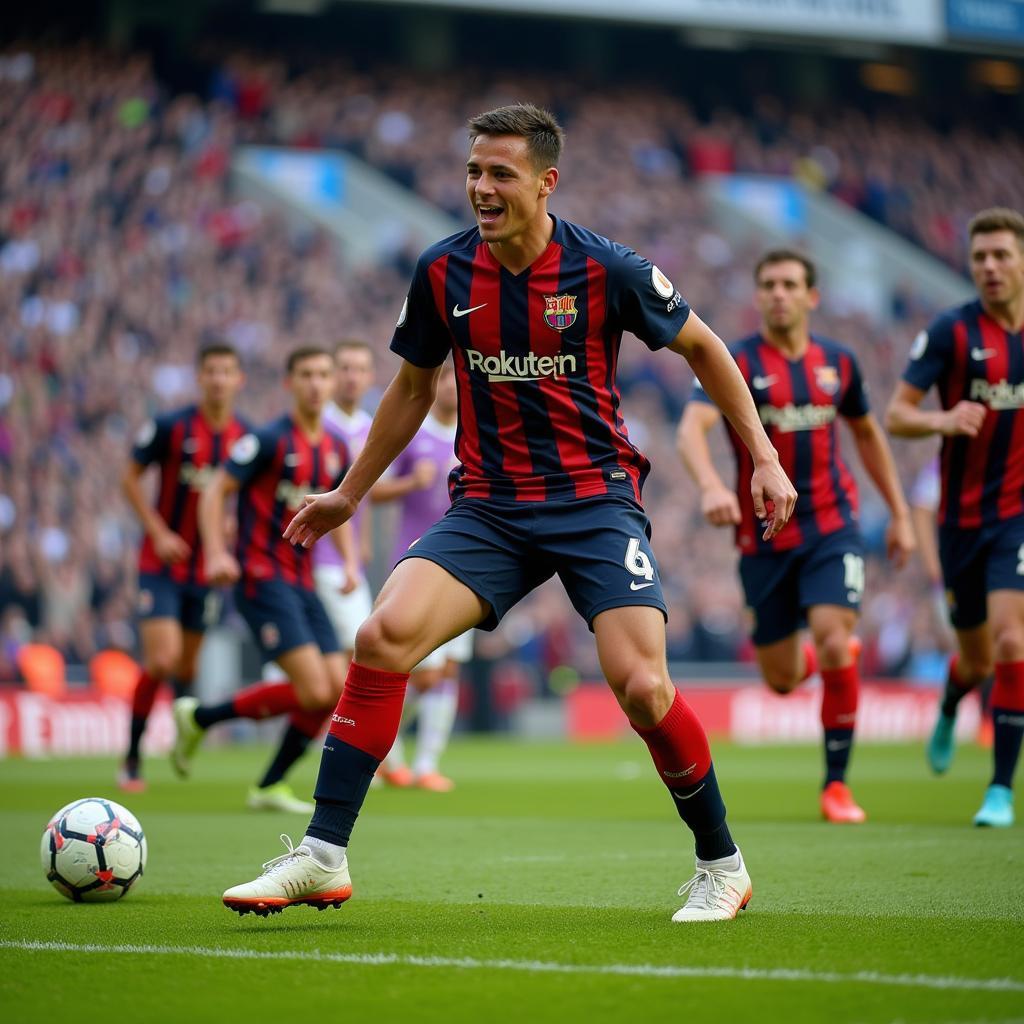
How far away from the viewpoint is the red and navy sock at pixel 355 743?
16.4 feet

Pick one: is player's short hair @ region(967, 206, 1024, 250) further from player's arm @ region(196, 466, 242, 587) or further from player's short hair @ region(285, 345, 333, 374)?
player's arm @ region(196, 466, 242, 587)

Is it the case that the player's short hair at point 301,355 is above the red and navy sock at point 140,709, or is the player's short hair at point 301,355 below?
above

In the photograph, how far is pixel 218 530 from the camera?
33.7 feet

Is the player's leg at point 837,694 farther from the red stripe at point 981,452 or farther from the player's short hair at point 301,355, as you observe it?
the player's short hair at point 301,355

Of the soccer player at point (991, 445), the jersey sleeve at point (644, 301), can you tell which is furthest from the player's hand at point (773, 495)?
the soccer player at point (991, 445)

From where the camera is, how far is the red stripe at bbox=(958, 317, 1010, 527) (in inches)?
330

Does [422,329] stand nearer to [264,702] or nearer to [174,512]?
[264,702]

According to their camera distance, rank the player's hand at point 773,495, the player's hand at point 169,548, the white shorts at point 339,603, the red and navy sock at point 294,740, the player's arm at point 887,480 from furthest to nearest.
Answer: the white shorts at point 339,603, the player's hand at point 169,548, the red and navy sock at point 294,740, the player's arm at point 887,480, the player's hand at point 773,495

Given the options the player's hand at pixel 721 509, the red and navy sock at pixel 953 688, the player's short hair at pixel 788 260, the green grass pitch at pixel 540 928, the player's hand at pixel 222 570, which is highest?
the player's short hair at pixel 788 260

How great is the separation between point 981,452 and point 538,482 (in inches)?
156

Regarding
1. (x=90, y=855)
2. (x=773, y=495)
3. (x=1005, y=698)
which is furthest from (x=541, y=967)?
(x=1005, y=698)

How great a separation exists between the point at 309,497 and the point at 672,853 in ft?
9.11

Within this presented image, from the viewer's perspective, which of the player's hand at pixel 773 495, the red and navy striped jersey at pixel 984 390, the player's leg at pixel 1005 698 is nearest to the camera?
the player's hand at pixel 773 495

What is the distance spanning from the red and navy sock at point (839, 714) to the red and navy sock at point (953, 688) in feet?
3.36
